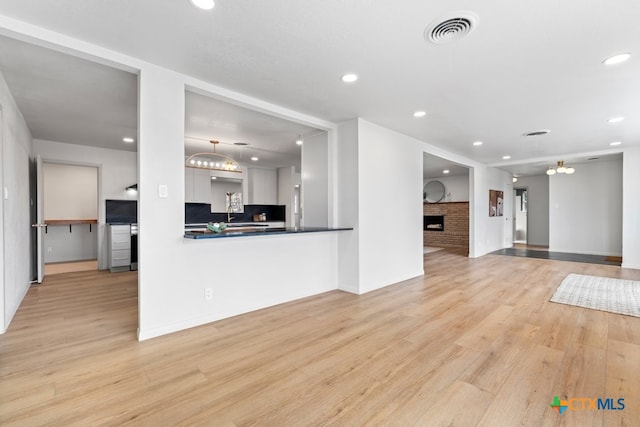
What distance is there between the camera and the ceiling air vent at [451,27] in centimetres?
196

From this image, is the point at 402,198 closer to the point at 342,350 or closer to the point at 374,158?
the point at 374,158

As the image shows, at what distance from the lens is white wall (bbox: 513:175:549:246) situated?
9438 millimetres

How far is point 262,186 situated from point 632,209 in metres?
8.20

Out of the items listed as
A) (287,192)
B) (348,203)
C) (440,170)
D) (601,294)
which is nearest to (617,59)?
(348,203)

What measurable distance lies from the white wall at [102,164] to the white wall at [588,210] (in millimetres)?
10710

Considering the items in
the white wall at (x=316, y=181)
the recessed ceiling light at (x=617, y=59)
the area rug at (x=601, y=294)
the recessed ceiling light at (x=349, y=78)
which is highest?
the recessed ceiling light at (x=349, y=78)

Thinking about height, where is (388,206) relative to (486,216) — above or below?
above

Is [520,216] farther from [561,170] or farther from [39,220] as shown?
[39,220]

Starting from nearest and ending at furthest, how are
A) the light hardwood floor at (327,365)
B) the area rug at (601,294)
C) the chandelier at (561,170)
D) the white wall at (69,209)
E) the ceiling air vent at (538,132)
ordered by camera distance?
the light hardwood floor at (327,365) → the area rug at (601,294) → the ceiling air vent at (538,132) → the chandelier at (561,170) → the white wall at (69,209)

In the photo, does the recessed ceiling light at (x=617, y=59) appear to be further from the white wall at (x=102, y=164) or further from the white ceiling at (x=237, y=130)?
the white wall at (x=102, y=164)

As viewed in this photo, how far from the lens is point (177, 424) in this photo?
1567mm

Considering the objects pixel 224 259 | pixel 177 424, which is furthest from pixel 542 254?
pixel 177 424

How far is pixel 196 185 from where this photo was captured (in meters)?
7.09

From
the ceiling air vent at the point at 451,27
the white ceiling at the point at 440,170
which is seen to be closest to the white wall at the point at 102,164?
the ceiling air vent at the point at 451,27
